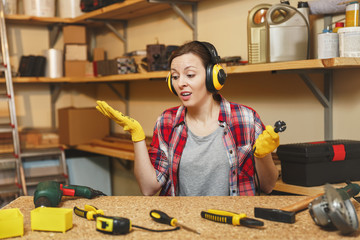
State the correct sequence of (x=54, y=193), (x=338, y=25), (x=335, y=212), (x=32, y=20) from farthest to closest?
(x=32, y=20) → (x=338, y=25) → (x=54, y=193) → (x=335, y=212)

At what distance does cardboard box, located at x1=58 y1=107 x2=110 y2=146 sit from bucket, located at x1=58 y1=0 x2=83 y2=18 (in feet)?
2.97

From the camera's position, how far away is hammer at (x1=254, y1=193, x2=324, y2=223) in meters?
1.11

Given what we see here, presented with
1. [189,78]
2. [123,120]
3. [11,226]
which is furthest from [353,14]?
[11,226]

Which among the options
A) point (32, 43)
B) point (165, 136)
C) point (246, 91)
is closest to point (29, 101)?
point (32, 43)

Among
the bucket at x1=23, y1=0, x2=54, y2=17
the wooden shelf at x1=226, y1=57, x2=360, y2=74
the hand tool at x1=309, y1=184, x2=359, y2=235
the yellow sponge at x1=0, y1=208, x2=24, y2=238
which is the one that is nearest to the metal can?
the wooden shelf at x1=226, y1=57, x2=360, y2=74

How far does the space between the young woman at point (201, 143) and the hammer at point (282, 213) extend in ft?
1.64

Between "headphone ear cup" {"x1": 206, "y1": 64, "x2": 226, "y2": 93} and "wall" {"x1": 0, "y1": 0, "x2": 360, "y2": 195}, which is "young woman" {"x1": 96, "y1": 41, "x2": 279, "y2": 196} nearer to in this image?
"headphone ear cup" {"x1": 206, "y1": 64, "x2": 226, "y2": 93}

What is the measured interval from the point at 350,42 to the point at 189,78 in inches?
30.7

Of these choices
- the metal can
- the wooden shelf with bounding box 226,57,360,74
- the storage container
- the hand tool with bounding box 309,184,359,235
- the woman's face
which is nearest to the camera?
the hand tool with bounding box 309,184,359,235

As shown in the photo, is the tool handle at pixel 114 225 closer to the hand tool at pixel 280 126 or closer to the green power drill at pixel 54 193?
the green power drill at pixel 54 193

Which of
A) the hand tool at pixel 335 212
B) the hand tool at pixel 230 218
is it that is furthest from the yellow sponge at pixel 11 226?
the hand tool at pixel 335 212

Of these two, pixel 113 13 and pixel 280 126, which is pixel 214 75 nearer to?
pixel 280 126

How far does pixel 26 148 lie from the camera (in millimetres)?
3975

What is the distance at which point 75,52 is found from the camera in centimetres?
405
